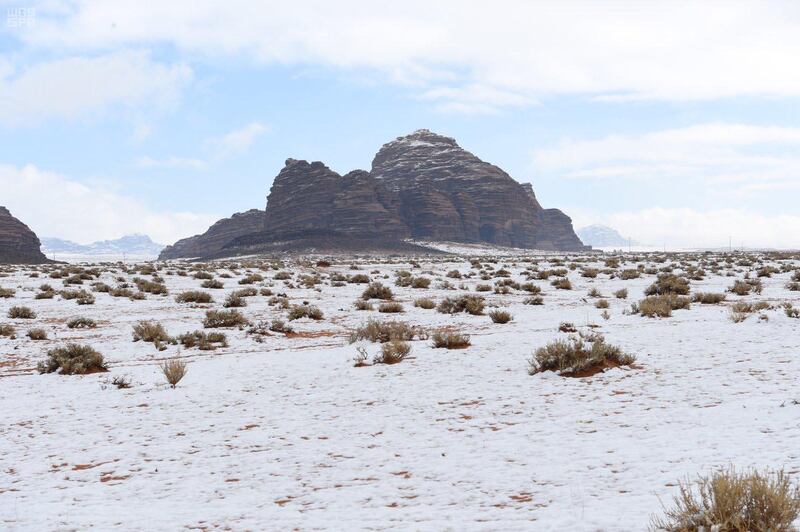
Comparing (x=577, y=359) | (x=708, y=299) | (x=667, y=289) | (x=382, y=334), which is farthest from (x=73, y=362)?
(x=667, y=289)

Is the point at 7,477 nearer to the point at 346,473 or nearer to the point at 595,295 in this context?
the point at 346,473

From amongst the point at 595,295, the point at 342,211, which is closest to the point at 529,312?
the point at 595,295

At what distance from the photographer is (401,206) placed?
168 m

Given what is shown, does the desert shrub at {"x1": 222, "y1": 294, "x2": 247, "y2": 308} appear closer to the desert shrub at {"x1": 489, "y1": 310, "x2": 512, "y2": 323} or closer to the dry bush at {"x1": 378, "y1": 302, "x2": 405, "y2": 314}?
the dry bush at {"x1": 378, "y1": 302, "x2": 405, "y2": 314}

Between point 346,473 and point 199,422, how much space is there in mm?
2637

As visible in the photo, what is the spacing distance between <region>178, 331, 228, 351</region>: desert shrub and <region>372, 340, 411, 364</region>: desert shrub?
13.9ft

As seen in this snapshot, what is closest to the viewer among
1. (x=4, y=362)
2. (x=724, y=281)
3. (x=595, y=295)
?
(x=4, y=362)

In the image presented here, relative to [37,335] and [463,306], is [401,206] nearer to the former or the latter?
[463,306]

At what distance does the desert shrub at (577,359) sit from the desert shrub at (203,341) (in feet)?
22.6

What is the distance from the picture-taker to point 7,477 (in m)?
5.22

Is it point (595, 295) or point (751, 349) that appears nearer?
point (751, 349)

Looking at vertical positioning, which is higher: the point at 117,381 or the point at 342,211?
the point at 342,211

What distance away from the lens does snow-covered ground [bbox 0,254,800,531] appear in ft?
13.8

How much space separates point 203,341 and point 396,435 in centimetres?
746
